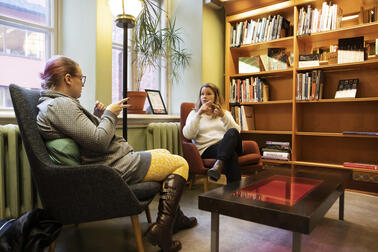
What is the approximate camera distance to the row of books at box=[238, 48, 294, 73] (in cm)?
317

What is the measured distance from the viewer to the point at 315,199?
125 cm

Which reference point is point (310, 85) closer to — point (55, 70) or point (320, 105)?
point (320, 105)

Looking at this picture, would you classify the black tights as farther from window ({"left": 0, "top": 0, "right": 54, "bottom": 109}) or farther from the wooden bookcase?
window ({"left": 0, "top": 0, "right": 54, "bottom": 109})

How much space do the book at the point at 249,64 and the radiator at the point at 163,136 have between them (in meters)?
1.14

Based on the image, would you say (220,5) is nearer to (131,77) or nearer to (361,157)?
(131,77)

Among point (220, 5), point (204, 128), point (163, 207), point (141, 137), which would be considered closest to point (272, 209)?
point (163, 207)

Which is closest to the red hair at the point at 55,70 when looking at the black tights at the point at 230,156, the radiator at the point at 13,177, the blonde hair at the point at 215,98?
the radiator at the point at 13,177

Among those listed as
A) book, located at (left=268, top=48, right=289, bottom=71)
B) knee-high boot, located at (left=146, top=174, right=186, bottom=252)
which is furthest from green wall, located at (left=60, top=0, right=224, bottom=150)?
knee-high boot, located at (left=146, top=174, right=186, bottom=252)

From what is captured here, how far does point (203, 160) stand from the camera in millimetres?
2543

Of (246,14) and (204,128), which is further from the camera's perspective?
(246,14)

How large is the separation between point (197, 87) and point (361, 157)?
6.31ft

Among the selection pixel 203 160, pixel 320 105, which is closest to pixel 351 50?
pixel 320 105

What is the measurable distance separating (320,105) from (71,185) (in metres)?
2.80

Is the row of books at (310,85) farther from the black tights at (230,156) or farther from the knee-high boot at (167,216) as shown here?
the knee-high boot at (167,216)
